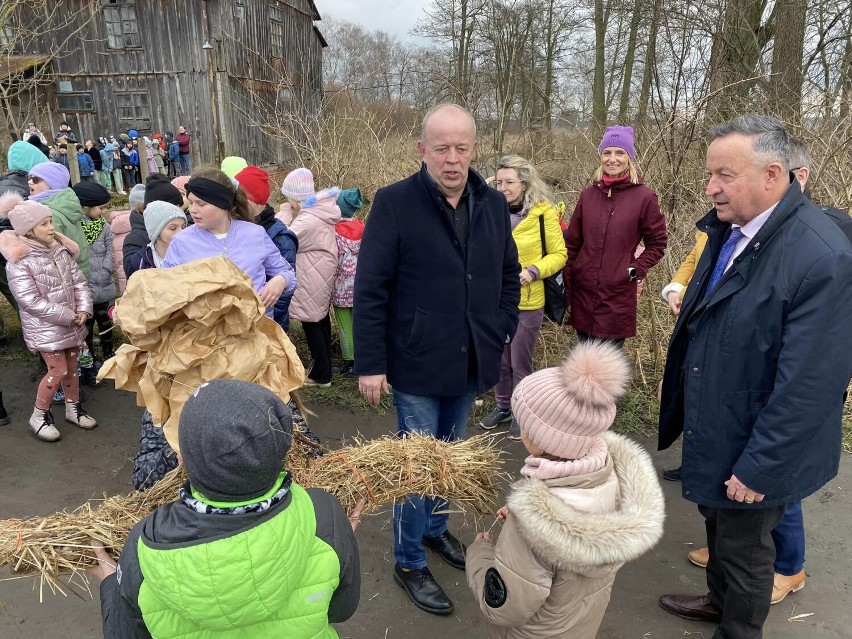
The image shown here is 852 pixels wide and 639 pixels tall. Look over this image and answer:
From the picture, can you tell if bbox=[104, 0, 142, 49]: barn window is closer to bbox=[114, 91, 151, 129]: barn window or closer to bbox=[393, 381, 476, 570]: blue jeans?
bbox=[114, 91, 151, 129]: barn window

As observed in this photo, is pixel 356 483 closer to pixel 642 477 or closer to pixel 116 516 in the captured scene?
pixel 116 516

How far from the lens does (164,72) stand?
18844 millimetres

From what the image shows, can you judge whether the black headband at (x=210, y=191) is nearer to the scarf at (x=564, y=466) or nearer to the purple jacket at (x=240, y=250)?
the purple jacket at (x=240, y=250)

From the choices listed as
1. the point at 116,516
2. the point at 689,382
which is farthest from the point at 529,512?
the point at 116,516

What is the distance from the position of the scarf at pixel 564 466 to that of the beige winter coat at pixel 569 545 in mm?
21

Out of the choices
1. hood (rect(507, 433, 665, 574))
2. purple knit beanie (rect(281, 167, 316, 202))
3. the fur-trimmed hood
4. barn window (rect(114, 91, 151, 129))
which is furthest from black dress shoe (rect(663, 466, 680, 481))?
barn window (rect(114, 91, 151, 129))

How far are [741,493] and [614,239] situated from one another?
2.22m

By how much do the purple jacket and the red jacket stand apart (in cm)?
208

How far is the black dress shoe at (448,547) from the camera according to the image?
120 inches

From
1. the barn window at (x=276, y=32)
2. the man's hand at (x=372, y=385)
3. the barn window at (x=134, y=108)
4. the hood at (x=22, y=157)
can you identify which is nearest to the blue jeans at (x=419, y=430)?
the man's hand at (x=372, y=385)

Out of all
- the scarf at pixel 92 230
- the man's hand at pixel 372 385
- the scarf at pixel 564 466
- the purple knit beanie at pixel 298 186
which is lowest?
the man's hand at pixel 372 385

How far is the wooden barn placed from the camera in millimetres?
18438

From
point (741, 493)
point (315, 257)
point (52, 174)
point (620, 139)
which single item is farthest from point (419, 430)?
point (52, 174)

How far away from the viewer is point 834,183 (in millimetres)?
5387
